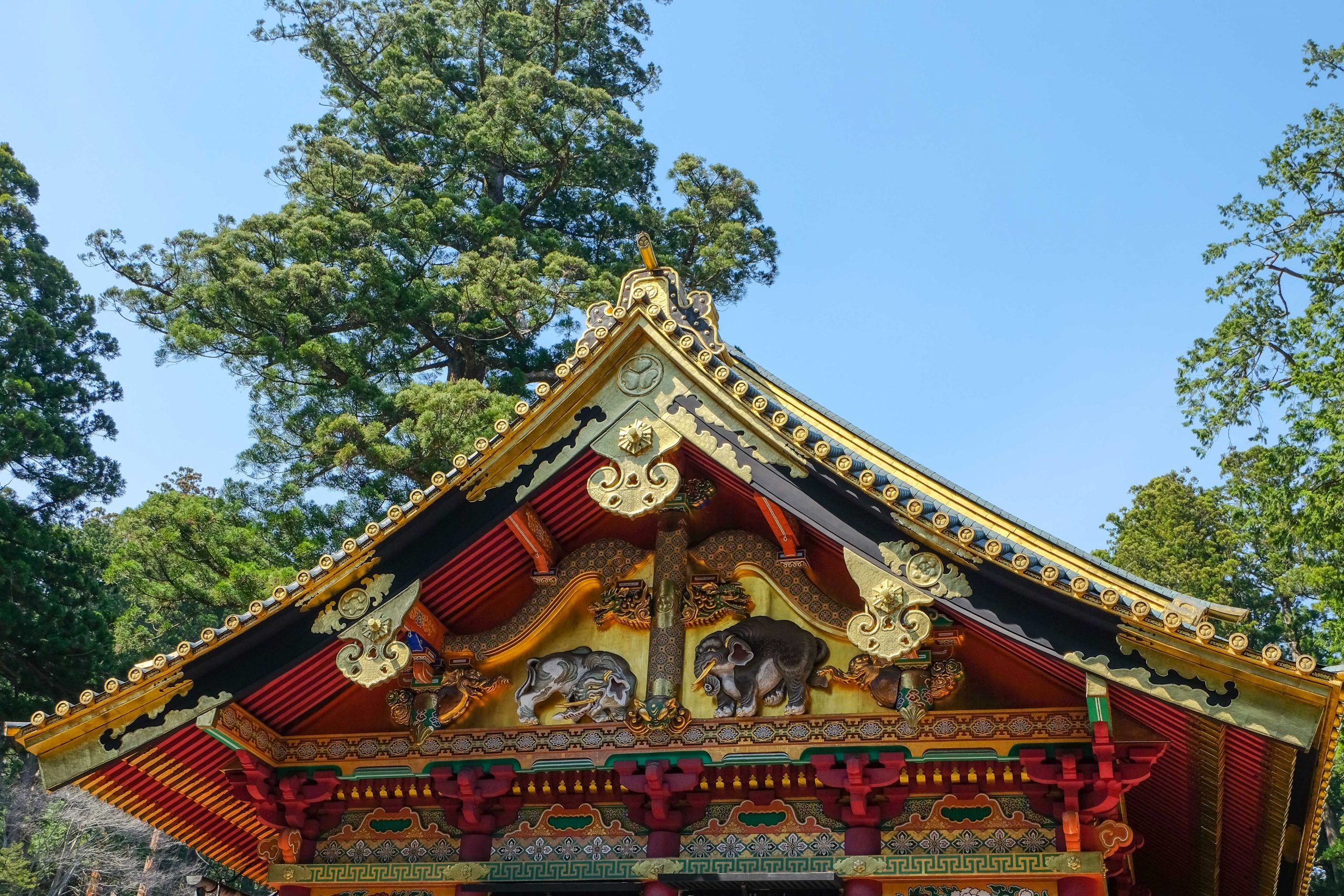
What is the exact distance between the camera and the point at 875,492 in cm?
875

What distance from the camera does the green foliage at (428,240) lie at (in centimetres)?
2494

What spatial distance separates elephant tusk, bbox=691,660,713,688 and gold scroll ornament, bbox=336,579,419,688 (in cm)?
220

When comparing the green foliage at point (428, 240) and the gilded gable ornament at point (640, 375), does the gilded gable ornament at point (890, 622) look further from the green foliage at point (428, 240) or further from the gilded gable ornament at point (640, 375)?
the green foliage at point (428, 240)

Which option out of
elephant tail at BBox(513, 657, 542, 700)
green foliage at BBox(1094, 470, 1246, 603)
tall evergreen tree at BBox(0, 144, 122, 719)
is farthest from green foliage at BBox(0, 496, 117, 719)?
green foliage at BBox(1094, 470, 1246, 603)

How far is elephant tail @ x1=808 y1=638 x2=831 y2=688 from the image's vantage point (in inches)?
368

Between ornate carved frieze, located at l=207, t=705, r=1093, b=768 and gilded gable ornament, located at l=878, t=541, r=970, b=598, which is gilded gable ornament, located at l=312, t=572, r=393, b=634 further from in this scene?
gilded gable ornament, located at l=878, t=541, r=970, b=598

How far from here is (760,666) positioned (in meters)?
9.52

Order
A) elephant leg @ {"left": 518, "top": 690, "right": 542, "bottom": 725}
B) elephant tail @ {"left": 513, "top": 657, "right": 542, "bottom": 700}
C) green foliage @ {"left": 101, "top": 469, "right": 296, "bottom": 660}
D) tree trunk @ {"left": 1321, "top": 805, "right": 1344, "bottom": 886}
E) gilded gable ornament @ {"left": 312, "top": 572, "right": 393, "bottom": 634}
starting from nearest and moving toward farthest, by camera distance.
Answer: gilded gable ornament @ {"left": 312, "top": 572, "right": 393, "bottom": 634}, elephant leg @ {"left": 518, "top": 690, "right": 542, "bottom": 725}, elephant tail @ {"left": 513, "top": 657, "right": 542, "bottom": 700}, green foliage @ {"left": 101, "top": 469, "right": 296, "bottom": 660}, tree trunk @ {"left": 1321, "top": 805, "right": 1344, "bottom": 886}

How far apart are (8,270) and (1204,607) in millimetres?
30950

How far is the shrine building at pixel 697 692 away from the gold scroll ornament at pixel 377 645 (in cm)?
2

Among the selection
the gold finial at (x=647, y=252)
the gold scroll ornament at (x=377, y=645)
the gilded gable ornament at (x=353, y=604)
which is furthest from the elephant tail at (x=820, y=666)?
the gilded gable ornament at (x=353, y=604)

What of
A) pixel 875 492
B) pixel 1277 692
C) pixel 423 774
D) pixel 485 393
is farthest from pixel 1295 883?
pixel 485 393

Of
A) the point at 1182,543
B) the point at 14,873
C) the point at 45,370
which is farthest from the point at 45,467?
the point at 1182,543

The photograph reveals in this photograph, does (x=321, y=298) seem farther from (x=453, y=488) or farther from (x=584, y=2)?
(x=453, y=488)
